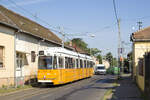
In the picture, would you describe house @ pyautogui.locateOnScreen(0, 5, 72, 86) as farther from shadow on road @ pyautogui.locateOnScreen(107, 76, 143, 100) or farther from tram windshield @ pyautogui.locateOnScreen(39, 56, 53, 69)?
shadow on road @ pyautogui.locateOnScreen(107, 76, 143, 100)

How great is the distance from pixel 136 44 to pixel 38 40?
11099 millimetres

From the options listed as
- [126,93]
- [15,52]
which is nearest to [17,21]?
[15,52]

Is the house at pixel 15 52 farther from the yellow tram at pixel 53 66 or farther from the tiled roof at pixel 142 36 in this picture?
the tiled roof at pixel 142 36

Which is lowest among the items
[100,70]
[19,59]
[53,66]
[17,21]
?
[100,70]

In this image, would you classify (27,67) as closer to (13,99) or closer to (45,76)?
(45,76)

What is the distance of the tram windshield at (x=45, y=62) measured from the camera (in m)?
21.4

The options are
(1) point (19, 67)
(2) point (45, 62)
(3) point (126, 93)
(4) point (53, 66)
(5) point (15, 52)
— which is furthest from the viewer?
(1) point (19, 67)

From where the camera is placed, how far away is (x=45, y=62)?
21531 mm

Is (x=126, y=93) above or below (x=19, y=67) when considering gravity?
below

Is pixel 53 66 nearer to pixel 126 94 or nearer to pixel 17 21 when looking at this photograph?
pixel 126 94

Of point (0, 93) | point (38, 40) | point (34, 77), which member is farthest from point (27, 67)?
point (0, 93)

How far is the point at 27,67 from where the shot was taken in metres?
26.1

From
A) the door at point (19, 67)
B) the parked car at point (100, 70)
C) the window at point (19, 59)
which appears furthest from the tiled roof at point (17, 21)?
the parked car at point (100, 70)

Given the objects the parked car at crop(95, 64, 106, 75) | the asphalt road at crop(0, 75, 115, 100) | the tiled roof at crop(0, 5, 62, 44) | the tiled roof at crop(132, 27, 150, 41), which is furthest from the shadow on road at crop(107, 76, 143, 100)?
the parked car at crop(95, 64, 106, 75)
